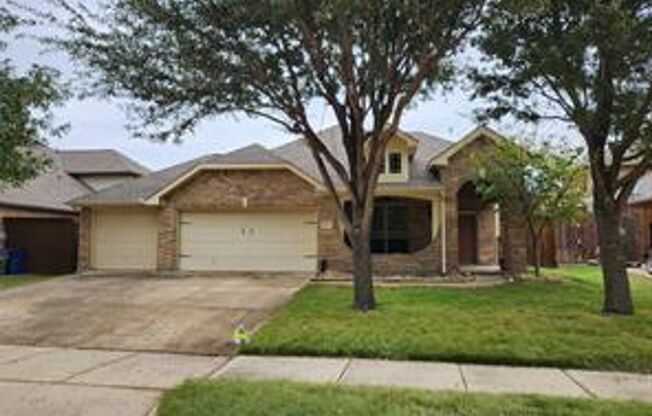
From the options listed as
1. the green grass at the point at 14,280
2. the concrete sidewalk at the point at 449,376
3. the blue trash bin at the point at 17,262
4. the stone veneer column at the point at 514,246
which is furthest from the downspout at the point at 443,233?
the blue trash bin at the point at 17,262

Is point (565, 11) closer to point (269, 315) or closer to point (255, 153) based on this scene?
point (269, 315)

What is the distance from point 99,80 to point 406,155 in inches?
444

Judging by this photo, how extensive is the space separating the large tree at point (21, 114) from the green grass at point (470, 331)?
412cm

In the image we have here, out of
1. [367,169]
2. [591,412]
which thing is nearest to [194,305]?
[367,169]

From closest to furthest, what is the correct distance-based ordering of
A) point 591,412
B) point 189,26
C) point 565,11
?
1. point 591,412
2. point 565,11
3. point 189,26

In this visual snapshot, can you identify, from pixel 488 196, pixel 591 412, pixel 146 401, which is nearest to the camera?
pixel 591 412

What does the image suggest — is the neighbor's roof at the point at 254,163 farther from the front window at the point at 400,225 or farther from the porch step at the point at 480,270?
Result: the porch step at the point at 480,270

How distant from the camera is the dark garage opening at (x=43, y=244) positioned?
925 inches

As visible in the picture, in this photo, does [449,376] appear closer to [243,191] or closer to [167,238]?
[243,191]

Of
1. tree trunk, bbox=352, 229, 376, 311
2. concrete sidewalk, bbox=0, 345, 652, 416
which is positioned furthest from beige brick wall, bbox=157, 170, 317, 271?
concrete sidewalk, bbox=0, 345, 652, 416

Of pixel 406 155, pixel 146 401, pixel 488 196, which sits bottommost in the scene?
pixel 146 401

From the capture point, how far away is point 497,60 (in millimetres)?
12266

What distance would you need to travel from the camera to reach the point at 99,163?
103 feet

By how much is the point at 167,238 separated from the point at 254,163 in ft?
12.5
